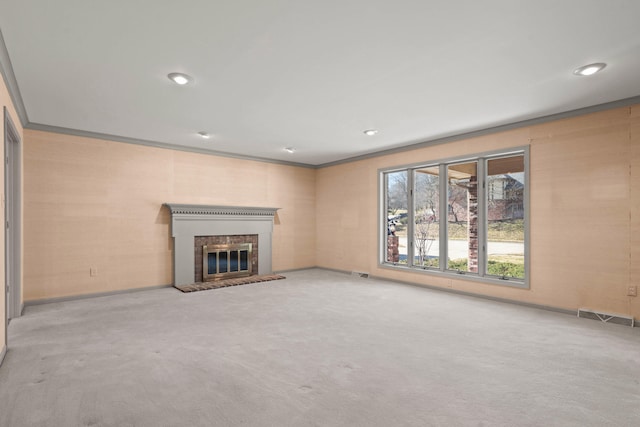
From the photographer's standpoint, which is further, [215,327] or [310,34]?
[215,327]

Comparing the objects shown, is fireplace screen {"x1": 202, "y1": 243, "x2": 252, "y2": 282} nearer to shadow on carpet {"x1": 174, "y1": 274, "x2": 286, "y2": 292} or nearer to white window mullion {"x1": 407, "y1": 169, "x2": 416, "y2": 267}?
shadow on carpet {"x1": 174, "y1": 274, "x2": 286, "y2": 292}

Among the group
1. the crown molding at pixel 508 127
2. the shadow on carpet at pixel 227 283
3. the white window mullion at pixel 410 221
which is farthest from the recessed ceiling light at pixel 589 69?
the shadow on carpet at pixel 227 283

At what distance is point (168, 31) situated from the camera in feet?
8.02

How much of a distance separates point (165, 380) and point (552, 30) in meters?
3.76

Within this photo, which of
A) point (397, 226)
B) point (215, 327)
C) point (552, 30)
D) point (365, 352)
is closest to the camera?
point (552, 30)

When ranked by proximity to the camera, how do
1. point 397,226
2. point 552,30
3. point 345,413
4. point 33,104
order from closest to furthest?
1. point 345,413
2. point 552,30
3. point 33,104
4. point 397,226

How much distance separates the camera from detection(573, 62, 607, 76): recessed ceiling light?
298 centimetres

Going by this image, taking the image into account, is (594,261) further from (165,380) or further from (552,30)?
(165,380)

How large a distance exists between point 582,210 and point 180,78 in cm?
481

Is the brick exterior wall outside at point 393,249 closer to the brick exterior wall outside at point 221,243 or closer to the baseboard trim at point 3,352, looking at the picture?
the brick exterior wall outside at point 221,243

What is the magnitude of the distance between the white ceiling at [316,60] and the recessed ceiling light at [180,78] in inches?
3.7

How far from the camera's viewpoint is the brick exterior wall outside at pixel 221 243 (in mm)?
6270

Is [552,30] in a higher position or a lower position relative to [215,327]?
higher

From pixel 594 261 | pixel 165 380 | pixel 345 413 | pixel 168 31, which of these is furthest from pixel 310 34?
pixel 594 261
